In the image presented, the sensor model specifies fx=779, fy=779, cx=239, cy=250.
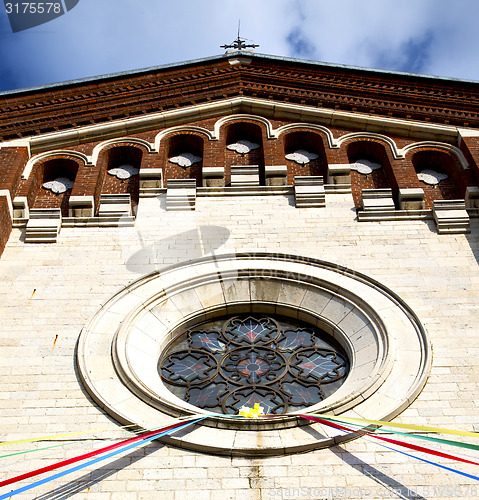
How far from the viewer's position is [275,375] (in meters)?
11.5

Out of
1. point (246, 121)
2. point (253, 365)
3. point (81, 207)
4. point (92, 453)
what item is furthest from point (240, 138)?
point (92, 453)

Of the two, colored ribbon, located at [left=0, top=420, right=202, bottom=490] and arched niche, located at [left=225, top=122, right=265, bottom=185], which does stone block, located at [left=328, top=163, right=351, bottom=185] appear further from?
colored ribbon, located at [left=0, top=420, right=202, bottom=490]

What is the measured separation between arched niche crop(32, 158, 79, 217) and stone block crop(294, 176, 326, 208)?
430 centimetres

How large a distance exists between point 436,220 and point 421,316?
258cm

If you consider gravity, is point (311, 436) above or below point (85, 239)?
below

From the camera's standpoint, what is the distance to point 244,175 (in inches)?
583

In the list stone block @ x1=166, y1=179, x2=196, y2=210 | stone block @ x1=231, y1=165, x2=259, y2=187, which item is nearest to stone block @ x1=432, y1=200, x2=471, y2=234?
stone block @ x1=231, y1=165, x2=259, y2=187

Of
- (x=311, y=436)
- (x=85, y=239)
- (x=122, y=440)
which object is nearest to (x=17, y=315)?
(x=85, y=239)

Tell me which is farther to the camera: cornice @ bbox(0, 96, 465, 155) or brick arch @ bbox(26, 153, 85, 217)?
cornice @ bbox(0, 96, 465, 155)

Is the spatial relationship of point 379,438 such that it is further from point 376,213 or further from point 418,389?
point 376,213

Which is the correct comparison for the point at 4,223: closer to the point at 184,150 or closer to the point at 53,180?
the point at 53,180

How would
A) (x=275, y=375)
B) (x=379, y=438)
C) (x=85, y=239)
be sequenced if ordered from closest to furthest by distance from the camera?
(x=379, y=438) → (x=275, y=375) → (x=85, y=239)

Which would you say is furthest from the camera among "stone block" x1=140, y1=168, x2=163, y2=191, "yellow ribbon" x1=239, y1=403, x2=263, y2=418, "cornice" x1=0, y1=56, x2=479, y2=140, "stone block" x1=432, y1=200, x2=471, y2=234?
"cornice" x1=0, y1=56, x2=479, y2=140

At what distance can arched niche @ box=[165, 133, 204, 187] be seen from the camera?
1550cm
